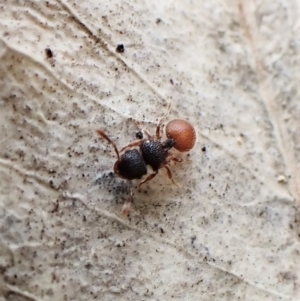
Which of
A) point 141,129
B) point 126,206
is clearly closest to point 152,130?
point 141,129

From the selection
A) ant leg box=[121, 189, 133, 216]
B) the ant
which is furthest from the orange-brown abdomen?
ant leg box=[121, 189, 133, 216]

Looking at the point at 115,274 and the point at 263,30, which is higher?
the point at 263,30

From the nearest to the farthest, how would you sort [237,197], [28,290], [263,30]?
[28,290]
[237,197]
[263,30]

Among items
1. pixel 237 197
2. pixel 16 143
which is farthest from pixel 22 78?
pixel 237 197

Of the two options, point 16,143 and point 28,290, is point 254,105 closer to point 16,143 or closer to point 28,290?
point 16,143

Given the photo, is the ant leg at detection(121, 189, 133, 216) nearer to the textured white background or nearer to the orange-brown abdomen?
the textured white background

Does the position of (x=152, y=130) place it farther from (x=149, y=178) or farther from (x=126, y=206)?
(x=126, y=206)

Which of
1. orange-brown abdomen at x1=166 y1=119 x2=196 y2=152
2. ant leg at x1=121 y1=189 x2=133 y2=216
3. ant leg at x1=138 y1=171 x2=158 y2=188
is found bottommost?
ant leg at x1=121 y1=189 x2=133 y2=216
